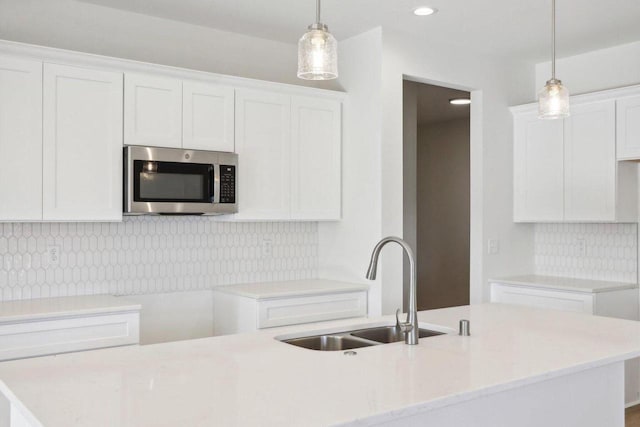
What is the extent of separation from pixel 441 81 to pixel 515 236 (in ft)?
4.91

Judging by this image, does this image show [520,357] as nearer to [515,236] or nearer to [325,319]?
[325,319]

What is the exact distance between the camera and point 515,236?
16.7ft

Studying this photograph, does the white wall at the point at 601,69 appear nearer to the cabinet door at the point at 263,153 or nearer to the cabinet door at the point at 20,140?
the cabinet door at the point at 263,153

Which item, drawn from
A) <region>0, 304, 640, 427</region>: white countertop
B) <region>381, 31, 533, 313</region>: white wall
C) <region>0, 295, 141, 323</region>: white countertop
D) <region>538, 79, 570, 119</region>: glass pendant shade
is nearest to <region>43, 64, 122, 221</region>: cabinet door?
<region>0, 295, 141, 323</region>: white countertop

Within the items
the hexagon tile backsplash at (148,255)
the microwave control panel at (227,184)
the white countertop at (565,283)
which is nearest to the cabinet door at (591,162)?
the white countertop at (565,283)

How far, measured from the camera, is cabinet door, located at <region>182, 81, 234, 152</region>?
368cm

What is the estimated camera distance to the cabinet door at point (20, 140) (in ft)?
10.0

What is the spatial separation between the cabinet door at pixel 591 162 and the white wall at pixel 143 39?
1.88 m

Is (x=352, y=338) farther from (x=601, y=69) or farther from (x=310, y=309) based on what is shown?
(x=601, y=69)

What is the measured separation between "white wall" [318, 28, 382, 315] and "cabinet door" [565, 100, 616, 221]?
1.57 meters

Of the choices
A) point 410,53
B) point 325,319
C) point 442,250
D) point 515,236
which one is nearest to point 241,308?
point 325,319

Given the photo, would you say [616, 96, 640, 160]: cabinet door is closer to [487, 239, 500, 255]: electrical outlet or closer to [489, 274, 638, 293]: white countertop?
[489, 274, 638, 293]: white countertop

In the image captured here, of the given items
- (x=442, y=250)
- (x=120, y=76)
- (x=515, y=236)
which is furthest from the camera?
(x=442, y=250)

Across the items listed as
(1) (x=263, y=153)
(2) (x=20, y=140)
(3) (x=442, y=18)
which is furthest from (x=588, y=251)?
(2) (x=20, y=140)
